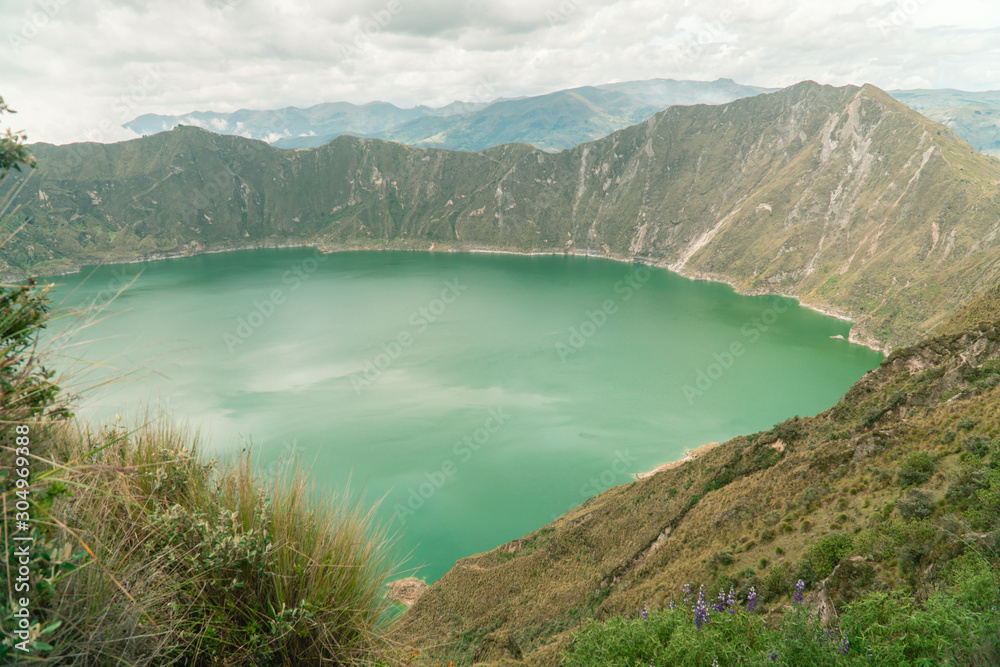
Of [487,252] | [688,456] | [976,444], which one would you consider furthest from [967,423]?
[487,252]

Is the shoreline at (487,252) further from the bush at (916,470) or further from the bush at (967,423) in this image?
the bush at (916,470)

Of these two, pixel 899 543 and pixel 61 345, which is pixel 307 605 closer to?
pixel 61 345

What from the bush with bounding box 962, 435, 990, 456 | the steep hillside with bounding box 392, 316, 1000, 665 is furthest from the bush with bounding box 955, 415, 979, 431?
the bush with bounding box 962, 435, 990, 456

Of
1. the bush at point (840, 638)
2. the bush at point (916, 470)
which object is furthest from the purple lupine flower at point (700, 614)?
the bush at point (916, 470)

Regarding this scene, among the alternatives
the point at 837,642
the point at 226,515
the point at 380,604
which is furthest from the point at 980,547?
the point at 226,515

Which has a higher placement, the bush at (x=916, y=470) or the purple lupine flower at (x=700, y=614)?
the purple lupine flower at (x=700, y=614)

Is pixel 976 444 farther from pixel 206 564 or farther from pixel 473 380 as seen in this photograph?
pixel 473 380
